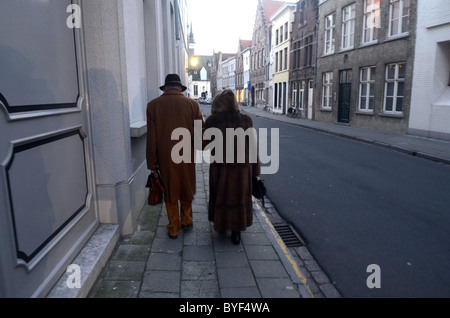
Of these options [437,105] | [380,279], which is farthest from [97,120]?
[437,105]

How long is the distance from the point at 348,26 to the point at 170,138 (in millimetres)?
18972

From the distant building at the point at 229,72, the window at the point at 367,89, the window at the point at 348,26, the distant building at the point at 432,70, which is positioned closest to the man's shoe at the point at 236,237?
the distant building at the point at 432,70

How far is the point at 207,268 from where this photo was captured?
3.43m

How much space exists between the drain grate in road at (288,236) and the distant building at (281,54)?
2757 centimetres

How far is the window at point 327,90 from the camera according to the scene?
22.2 metres

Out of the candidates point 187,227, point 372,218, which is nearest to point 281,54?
point 372,218

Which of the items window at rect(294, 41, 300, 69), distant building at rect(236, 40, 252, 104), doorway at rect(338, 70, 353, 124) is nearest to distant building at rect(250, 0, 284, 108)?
distant building at rect(236, 40, 252, 104)

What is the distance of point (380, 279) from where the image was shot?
11.0 ft

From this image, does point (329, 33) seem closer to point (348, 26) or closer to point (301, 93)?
point (348, 26)

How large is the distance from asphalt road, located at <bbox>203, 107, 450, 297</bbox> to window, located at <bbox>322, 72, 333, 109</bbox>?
13434mm

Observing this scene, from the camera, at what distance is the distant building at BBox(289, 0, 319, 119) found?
2464 cm

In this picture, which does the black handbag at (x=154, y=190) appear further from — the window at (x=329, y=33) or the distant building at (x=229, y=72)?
the distant building at (x=229, y=72)
